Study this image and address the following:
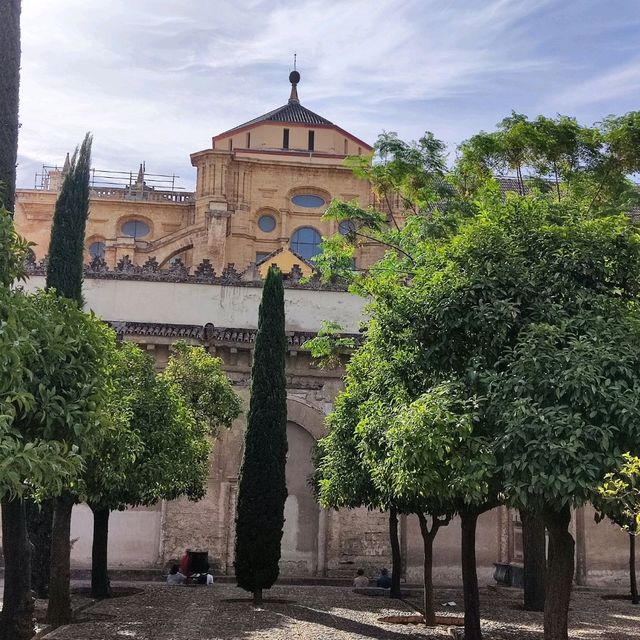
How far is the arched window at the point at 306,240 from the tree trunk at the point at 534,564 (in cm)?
2744

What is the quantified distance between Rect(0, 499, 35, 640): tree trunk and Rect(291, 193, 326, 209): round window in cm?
3292

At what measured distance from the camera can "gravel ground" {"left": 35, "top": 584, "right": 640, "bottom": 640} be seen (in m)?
13.1

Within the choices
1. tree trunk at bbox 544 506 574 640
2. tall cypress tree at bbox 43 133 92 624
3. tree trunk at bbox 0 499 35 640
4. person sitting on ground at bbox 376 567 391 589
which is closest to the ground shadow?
tree trunk at bbox 544 506 574 640

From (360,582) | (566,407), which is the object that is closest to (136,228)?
(360,582)

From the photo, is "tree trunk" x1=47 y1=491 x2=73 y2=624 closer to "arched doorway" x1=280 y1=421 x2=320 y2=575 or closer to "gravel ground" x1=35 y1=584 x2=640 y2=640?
"gravel ground" x1=35 y1=584 x2=640 y2=640

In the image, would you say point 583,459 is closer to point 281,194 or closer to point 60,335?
point 60,335

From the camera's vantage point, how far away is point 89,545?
75.5 ft

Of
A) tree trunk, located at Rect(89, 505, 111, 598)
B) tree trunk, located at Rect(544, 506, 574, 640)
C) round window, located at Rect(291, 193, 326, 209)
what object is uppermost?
round window, located at Rect(291, 193, 326, 209)

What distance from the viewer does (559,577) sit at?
9469 mm

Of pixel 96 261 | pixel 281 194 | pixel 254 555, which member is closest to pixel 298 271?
pixel 96 261

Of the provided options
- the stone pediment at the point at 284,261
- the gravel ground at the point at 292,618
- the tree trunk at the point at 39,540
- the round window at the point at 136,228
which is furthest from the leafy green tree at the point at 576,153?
the round window at the point at 136,228

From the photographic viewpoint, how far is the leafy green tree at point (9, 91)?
10016mm

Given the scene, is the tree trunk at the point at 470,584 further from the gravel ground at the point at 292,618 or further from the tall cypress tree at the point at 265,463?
the tall cypress tree at the point at 265,463

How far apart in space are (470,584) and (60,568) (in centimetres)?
607
